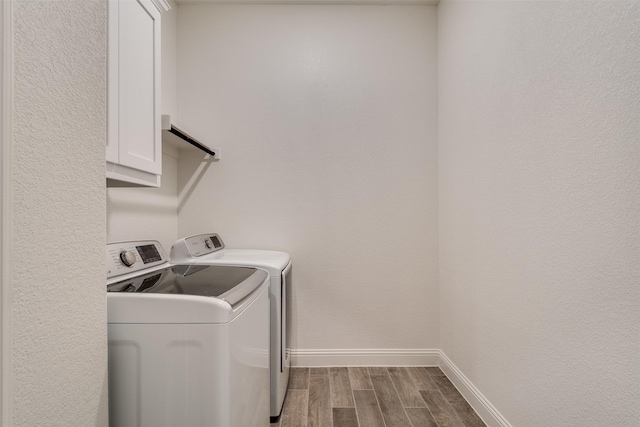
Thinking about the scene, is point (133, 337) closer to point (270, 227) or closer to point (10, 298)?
point (10, 298)

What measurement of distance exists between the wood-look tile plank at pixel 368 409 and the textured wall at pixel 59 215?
4.33ft

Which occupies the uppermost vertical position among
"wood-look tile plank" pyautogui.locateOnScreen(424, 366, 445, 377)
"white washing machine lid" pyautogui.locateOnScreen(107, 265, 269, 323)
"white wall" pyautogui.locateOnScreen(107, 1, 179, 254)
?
"white wall" pyautogui.locateOnScreen(107, 1, 179, 254)

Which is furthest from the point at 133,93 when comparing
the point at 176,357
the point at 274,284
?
the point at 274,284

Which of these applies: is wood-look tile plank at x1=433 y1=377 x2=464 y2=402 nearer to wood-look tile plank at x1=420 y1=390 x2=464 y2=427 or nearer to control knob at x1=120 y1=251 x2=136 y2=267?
wood-look tile plank at x1=420 y1=390 x2=464 y2=427

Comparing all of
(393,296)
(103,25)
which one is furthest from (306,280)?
(103,25)

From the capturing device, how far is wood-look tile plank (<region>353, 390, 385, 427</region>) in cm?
184

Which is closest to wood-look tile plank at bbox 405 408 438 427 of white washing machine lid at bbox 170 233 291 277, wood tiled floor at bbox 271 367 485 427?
wood tiled floor at bbox 271 367 485 427

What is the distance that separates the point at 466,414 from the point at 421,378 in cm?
47

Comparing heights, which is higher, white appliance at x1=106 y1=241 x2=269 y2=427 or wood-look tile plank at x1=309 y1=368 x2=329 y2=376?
white appliance at x1=106 y1=241 x2=269 y2=427

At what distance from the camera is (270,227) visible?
2574 millimetres

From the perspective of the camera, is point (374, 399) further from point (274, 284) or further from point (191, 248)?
point (191, 248)

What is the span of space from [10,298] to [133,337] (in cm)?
48

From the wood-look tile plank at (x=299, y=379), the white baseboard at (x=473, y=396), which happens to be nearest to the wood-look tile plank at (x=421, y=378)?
the white baseboard at (x=473, y=396)

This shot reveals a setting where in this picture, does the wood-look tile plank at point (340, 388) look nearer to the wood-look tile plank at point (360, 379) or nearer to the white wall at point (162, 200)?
the wood-look tile plank at point (360, 379)
